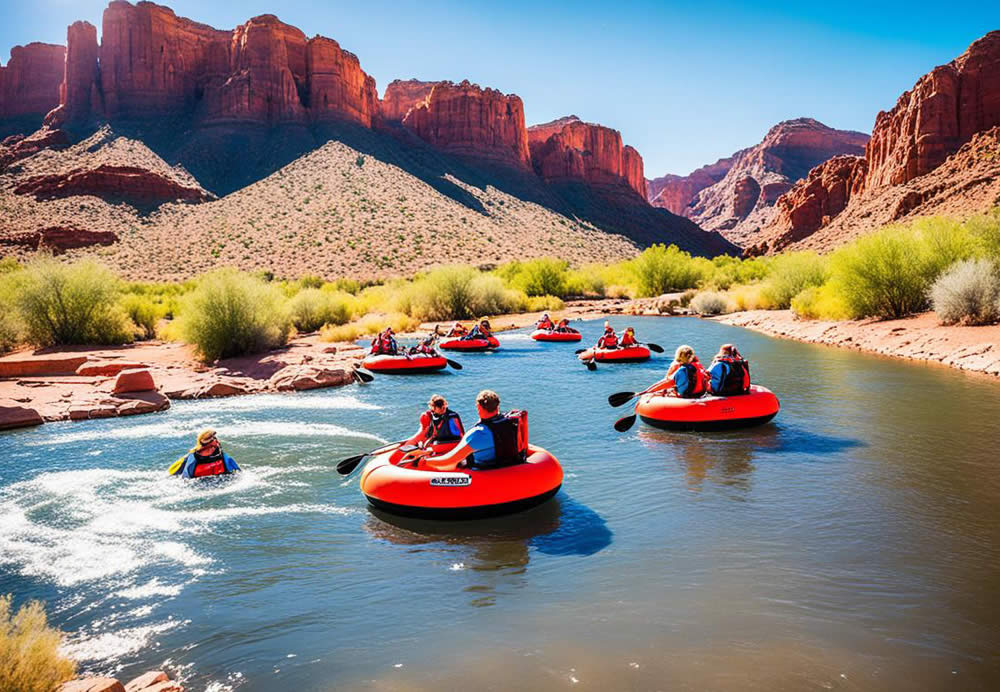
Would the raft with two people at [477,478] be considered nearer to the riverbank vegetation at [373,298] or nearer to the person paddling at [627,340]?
the person paddling at [627,340]

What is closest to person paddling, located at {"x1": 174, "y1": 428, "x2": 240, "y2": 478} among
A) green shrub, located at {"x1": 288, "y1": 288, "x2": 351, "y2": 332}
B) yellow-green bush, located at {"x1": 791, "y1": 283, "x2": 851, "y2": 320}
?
green shrub, located at {"x1": 288, "y1": 288, "x2": 351, "y2": 332}

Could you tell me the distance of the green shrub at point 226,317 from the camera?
63.3ft

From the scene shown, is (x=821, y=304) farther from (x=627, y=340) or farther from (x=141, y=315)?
(x=141, y=315)

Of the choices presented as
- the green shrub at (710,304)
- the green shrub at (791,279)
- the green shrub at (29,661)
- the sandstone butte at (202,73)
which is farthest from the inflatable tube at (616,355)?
the sandstone butte at (202,73)

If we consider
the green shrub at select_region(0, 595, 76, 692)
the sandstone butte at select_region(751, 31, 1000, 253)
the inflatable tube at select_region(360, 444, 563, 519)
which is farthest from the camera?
the sandstone butte at select_region(751, 31, 1000, 253)

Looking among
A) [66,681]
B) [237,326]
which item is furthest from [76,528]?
[237,326]

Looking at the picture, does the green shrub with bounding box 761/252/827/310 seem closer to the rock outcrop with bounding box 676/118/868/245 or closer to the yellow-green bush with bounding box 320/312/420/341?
the yellow-green bush with bounding box 320/312/420/341

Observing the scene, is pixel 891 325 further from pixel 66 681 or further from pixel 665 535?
pixel 66 681

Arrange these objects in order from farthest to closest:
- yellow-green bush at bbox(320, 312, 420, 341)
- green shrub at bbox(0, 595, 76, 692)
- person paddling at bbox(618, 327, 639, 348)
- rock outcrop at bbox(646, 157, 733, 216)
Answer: rock outcrop at bbox(646, 157, 733, 216) < yellow-green bush at bbox(320, 312, 420, 341) < person paddling at bbox(618, 327, 639, 348) < green shrub at bbox(0, 595, 76, 692)

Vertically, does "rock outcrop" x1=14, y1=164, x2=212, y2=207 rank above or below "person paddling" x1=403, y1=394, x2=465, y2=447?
above

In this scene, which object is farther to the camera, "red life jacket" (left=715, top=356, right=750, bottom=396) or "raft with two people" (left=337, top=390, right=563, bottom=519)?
"red life jacket" (left=715, top=356, right=750, bottom=396)

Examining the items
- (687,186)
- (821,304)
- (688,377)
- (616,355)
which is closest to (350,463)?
(688,377)

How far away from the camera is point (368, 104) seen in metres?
77.0

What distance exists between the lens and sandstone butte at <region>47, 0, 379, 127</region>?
67.3 metres
